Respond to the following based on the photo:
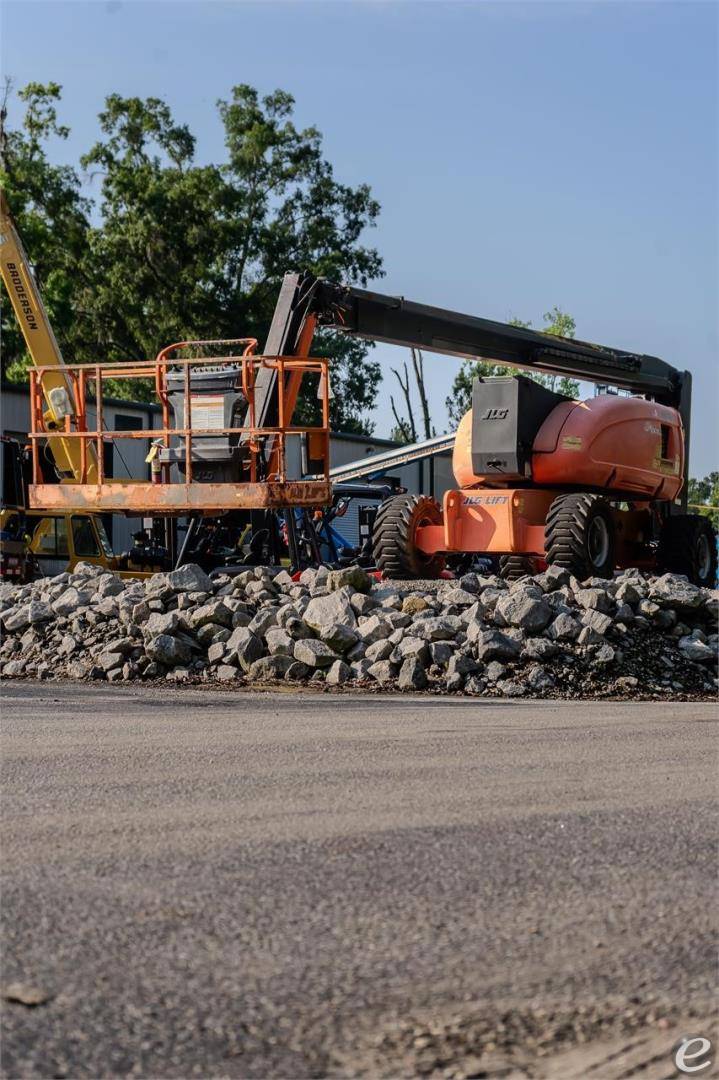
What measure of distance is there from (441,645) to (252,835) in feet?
25.9

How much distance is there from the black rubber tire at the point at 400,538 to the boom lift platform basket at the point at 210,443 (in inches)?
43.7

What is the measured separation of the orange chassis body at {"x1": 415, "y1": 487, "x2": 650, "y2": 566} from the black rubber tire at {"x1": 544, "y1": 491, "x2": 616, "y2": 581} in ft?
1.07

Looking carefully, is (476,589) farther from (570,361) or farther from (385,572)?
(570,361)

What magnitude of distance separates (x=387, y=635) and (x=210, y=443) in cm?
417

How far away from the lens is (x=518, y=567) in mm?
17438

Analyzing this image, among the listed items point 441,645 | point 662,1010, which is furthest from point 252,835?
point 441,645

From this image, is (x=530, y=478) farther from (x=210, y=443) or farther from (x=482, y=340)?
(x=210, y=443)

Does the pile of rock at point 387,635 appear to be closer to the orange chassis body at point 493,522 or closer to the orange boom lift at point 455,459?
the orange boom lift at point 455,459

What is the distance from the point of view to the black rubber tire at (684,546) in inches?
736

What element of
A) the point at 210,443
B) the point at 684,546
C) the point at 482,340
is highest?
the point at 482,340

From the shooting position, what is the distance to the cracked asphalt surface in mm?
3527

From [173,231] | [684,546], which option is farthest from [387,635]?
[173,231]

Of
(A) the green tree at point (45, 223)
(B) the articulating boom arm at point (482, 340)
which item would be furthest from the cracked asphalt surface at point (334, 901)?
(A) the green tree at point (45, 223)

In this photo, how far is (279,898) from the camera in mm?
4508
